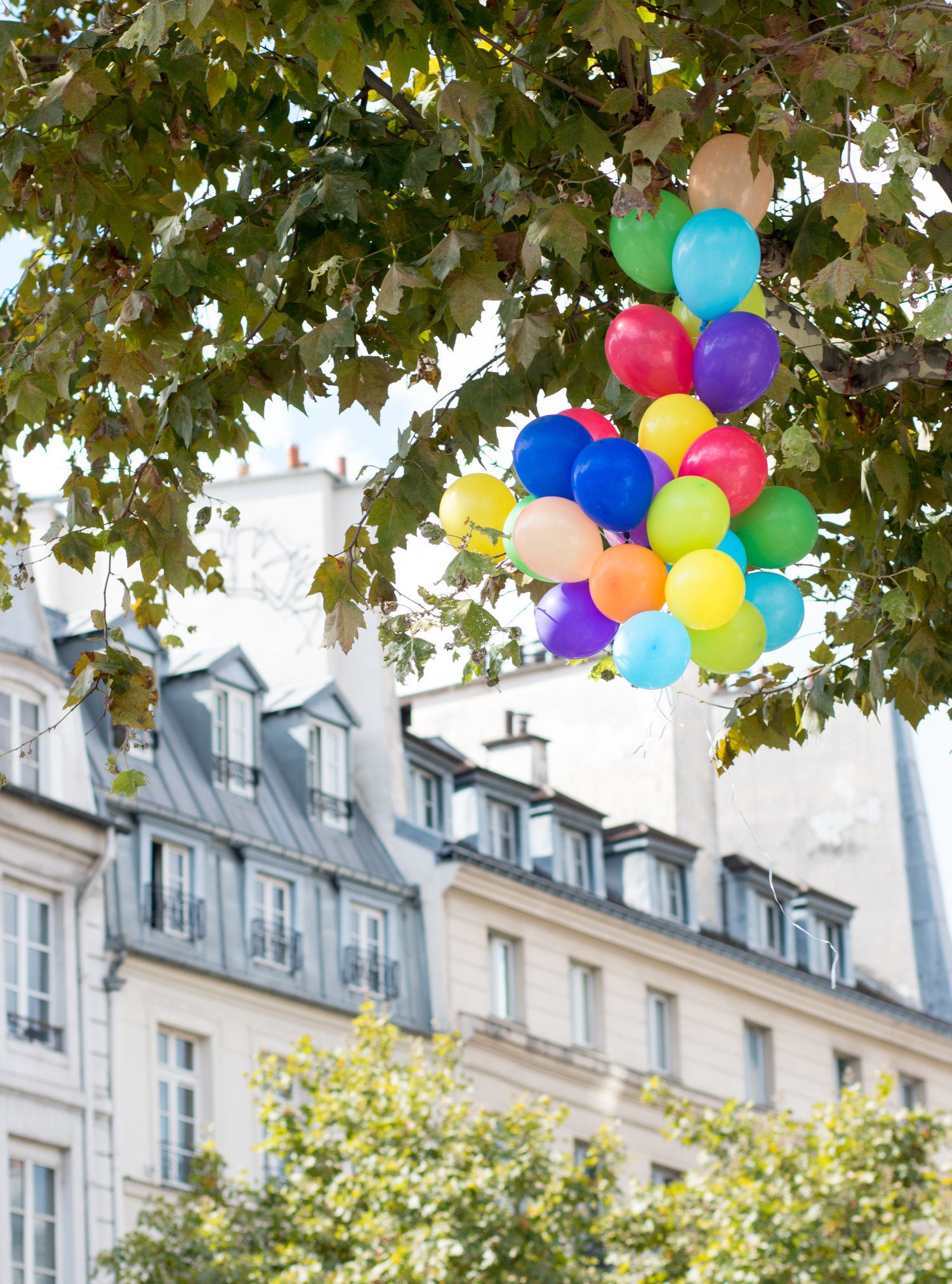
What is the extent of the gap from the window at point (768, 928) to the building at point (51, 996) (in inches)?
599

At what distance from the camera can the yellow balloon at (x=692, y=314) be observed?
661 centimetres

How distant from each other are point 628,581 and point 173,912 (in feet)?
72.9

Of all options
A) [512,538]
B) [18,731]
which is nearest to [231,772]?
[18,731]

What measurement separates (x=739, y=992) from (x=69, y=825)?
46.7ft

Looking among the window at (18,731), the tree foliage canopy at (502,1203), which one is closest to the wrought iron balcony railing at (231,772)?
the window at (18,731)

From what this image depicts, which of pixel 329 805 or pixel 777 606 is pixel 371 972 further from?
pixel 777 606

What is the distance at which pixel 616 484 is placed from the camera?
611cm

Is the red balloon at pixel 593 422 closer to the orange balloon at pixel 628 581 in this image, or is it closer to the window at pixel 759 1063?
the orange balloon at pixel 628 581

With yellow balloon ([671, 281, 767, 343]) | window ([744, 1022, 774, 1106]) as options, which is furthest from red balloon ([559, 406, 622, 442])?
window ([744, 1022, 774, 1106])

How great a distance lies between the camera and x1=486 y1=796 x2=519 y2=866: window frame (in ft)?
110

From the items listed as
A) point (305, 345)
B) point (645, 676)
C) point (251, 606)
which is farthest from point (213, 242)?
point (251, 606)

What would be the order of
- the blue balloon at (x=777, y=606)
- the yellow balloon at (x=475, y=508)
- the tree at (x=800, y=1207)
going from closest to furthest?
1. the blue balloon at (x=777, y=606)
2. the yellow balloon at (x=475, y=508)
3. the tree at (x=800, y=1207)

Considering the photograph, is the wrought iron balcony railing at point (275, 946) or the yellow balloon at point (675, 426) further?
the wrought iron balcony railing at point (275, 946)

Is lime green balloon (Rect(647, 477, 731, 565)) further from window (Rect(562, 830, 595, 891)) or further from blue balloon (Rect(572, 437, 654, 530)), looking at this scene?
window (Rect(562, 830, 595, 891))
